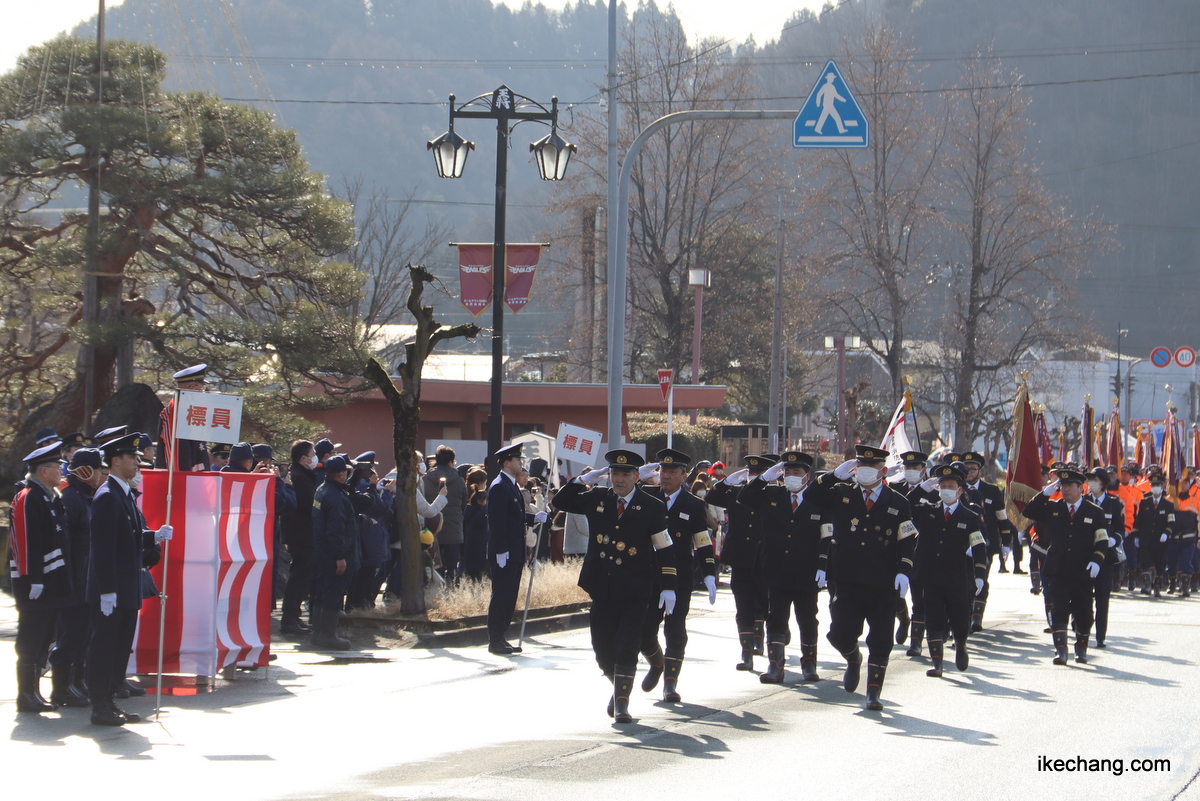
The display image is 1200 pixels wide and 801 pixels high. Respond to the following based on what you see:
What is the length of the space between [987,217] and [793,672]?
3442 centimetres

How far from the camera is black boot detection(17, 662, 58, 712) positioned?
27.5 ft

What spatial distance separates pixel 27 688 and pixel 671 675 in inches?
186

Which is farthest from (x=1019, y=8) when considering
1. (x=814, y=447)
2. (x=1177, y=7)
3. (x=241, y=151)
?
(x=241, y=151)

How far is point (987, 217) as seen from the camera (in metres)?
41.9

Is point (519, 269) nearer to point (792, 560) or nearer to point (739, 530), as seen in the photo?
point (739, 530)

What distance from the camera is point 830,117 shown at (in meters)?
14.2

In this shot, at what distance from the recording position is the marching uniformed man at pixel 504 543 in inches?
450

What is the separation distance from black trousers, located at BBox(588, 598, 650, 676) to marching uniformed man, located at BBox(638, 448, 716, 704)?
45 cm

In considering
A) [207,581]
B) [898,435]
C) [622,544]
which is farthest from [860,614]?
[207,581]

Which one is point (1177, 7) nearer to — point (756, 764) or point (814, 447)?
point (814, 447)

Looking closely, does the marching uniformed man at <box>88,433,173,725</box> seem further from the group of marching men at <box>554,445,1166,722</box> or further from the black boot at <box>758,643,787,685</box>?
the black boot at <box>758,643,787,685</box>

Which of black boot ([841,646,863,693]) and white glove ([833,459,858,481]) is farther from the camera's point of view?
white glove ([833,459,858,481])

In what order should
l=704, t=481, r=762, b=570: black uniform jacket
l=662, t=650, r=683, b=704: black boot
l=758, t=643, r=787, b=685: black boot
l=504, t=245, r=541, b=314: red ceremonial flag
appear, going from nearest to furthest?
l=662, t=650, r=683, b=704: black boot < l=758, t=643, r=787, b=685: black boot < l=704, t=481, r=762, b=570: black uniform jacket < l=504, t=245, r=541, b=314: red ceremonial flag

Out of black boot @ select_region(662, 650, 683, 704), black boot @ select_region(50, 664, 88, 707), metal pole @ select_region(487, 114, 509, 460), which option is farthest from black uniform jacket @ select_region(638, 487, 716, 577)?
metal pole @ select_region(487, 114, 509, 460)
